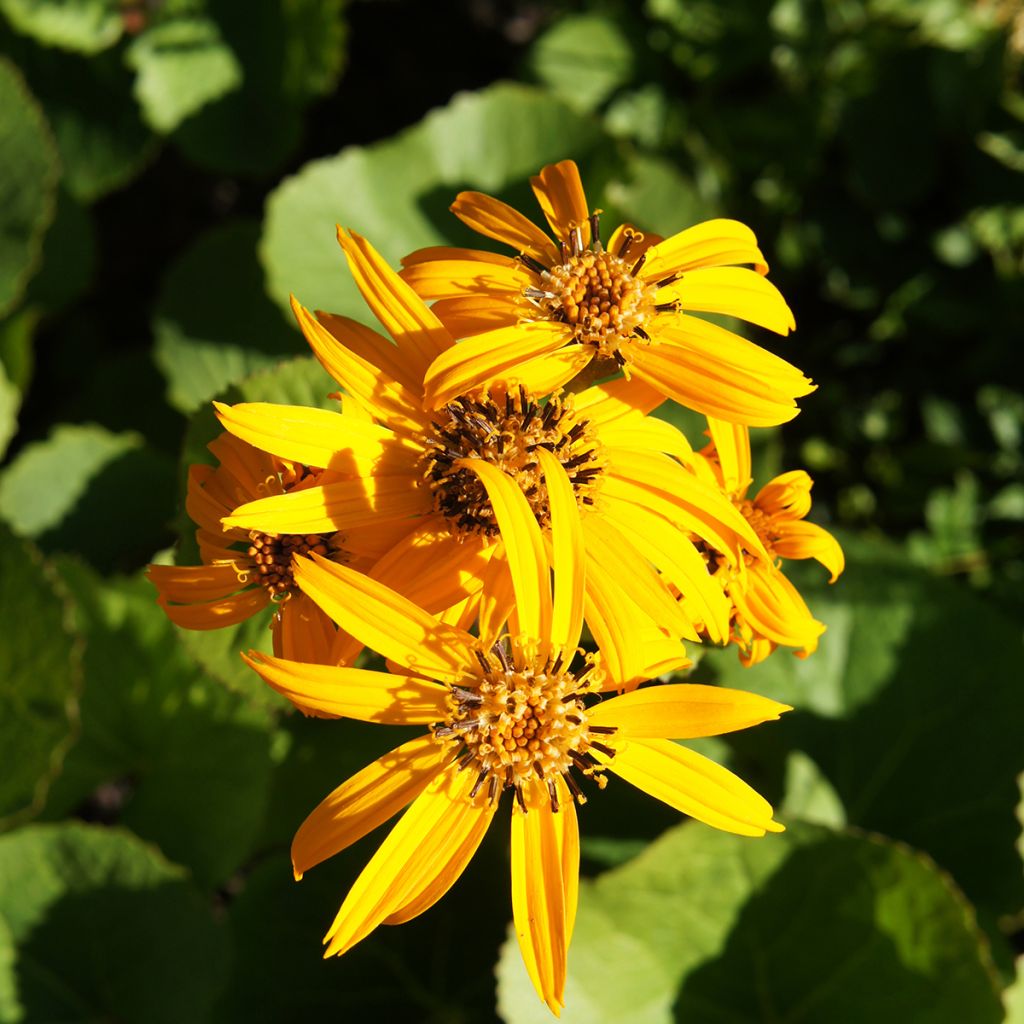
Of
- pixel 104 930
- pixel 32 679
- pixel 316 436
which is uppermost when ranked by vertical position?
pixel 316 436

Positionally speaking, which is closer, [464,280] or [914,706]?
[464,280]

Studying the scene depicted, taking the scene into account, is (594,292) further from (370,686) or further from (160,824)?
(160,824)

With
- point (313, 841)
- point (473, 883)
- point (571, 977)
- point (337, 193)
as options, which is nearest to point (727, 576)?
point (313, 841)

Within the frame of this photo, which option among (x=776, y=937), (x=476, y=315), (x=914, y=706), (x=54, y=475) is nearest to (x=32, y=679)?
(x=54, y=475)

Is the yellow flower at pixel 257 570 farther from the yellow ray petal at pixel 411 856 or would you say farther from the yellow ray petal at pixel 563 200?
the yellow ray petal at pixel 563 200

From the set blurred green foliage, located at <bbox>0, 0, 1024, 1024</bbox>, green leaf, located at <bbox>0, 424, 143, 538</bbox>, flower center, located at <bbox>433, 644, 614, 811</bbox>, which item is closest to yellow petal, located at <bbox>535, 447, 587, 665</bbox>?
flower center, located at <bbox>433, 644, 614, 811</bbox>

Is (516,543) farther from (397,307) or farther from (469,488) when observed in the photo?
(397,307)

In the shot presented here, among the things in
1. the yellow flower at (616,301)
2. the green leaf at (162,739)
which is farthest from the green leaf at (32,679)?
the yellow flower at (616,301)
